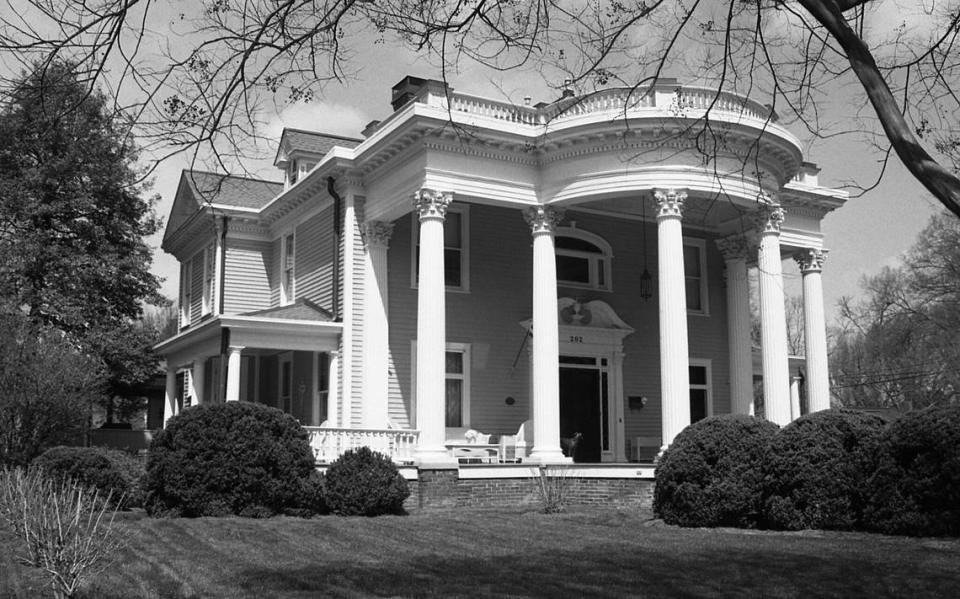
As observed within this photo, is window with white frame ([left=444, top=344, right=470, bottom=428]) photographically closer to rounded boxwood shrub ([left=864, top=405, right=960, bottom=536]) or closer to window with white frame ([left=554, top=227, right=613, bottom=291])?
window with white frame ([left=554, top=227, right=613, bottom=291])

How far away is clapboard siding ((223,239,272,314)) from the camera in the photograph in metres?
27.1

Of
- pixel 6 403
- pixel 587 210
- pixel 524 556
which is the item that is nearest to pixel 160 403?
pixel 6 403

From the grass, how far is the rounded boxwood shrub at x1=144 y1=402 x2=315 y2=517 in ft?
2.49

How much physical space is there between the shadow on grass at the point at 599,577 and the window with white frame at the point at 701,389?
15.9 metres

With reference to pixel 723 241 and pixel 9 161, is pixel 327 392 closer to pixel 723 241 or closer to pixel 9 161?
pixel 723 241

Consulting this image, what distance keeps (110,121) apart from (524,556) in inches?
251

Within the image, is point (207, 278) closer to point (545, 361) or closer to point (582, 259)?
point (582, 259)

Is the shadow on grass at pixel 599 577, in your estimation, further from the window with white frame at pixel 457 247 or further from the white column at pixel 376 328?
the window with white frame at pixel 457 247

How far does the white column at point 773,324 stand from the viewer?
68.2ft

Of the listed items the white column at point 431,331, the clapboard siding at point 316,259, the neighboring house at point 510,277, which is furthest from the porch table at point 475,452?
the clapboard siding at point 316,259

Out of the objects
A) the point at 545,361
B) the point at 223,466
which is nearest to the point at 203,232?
the point at 545,361

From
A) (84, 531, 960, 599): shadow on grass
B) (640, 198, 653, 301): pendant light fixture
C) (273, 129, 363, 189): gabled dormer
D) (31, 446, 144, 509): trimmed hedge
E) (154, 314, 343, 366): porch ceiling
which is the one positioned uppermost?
(273, 129, 363, 189): gabled dormer

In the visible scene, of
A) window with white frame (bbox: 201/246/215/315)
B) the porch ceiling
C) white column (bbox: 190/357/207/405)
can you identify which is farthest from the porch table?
window with white frame (bbox: 201/246/215/315)

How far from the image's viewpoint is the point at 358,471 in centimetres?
1677
